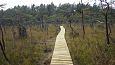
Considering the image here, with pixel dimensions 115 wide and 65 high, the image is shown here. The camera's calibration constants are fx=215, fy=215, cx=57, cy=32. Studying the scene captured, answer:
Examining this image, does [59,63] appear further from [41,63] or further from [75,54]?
[75,54]

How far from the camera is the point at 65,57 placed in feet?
37.0

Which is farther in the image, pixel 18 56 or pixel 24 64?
pixel 18 56

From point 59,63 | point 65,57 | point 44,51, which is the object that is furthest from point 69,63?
point 44,51

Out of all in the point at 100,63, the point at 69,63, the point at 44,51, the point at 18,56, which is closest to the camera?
the point at 100,63

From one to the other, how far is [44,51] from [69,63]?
5.25 meters

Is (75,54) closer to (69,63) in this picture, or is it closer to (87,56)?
(87,56)

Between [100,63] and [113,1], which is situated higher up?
[113,1]

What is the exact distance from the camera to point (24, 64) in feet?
32.0

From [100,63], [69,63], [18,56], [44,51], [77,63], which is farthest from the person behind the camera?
[44,51]

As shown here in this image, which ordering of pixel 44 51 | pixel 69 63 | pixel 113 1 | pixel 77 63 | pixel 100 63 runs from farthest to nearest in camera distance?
pixel 113 1, pixel 44 51, pixel 77 63, pixel 69 63, pixel 100 63

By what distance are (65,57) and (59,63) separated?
1366mm

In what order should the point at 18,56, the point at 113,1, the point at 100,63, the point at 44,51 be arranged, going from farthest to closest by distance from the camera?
the point at 113,1, the point at 44,51, the point at 18,56, the point at 100,63

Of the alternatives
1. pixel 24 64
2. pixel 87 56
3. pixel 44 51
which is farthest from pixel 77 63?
pixel 44 51

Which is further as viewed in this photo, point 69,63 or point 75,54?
point 75,54
